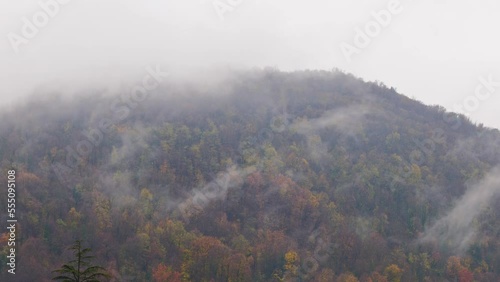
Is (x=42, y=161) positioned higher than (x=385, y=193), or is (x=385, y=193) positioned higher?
(x=42, y=161)

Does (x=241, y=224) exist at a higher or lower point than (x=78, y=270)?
higher

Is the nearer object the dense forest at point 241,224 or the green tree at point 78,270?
the green tree at point 78,270

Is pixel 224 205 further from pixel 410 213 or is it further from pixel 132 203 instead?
pixel 410 213

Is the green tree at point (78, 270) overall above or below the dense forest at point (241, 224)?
below

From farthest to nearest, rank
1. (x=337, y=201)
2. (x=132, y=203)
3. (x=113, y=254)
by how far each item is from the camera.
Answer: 1. (x=337, y=201)
2. (x=132, y=203)
3. (x=113, y=254)

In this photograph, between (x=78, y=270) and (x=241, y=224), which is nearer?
(x=78, y=270)

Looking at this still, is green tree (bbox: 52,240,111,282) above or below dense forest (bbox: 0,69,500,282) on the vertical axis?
below

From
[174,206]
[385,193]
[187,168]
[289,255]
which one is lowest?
[289,255]

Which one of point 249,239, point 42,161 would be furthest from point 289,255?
point 42,161

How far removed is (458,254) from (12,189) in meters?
121

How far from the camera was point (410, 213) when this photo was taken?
18462 cm

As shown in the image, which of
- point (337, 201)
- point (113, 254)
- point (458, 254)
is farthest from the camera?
point (337, 201)

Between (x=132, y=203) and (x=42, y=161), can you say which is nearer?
(x=132, y=203)

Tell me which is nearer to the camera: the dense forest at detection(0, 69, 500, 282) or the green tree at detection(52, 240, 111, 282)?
the green tree at detection(52, 240, 111, 282)
